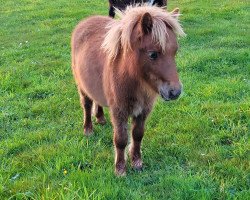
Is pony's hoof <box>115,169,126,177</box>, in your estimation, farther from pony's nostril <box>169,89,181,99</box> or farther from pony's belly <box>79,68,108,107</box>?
pony's nostril <box>169,89,181,99</box>

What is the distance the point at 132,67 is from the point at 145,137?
167cm

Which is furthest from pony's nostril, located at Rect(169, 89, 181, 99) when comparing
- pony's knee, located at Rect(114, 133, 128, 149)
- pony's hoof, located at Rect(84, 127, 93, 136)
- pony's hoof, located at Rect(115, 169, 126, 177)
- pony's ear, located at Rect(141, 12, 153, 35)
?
pony's hoof, located at Rect(84, 127, 93, 136)

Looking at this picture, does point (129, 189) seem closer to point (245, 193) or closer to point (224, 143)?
point (245, 193)

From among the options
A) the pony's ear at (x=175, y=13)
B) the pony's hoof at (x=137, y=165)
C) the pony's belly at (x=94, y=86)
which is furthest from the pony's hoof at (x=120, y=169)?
the pony's ear at (x=175, y=13)

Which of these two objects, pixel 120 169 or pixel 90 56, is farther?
pixel 90 56

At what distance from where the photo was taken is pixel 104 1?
17250mm

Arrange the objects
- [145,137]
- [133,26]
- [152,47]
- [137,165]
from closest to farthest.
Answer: [152,47] < [133,26] < [137,165] < [145,137]

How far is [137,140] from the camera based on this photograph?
4.80 meters

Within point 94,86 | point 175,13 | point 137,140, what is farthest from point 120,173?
point 175,13

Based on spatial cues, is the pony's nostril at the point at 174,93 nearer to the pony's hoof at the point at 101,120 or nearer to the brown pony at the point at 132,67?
the brown pony at the point at 132,67

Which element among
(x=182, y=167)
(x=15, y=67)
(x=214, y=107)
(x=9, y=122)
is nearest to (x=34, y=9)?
(x=15, y=67)

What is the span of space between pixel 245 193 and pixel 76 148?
220 cm

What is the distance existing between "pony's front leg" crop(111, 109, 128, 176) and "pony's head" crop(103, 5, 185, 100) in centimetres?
58

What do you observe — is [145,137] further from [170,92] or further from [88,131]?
[170,92]
